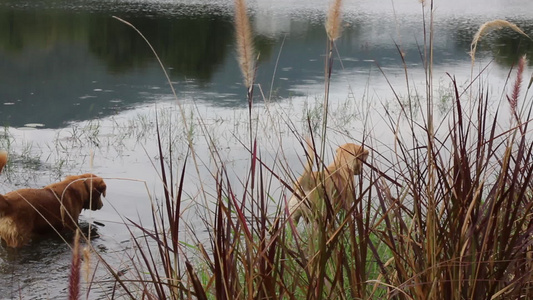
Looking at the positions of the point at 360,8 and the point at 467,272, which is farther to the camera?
the point at 360,8

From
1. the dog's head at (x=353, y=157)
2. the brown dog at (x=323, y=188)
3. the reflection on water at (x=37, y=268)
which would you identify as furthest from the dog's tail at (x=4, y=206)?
the brown dog at (x=323, y=188)

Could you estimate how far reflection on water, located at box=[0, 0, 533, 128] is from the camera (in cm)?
1002

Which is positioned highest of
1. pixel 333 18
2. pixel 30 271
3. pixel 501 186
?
pixel 333 18

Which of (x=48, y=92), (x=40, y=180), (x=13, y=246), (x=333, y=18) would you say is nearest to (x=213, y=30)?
(x=48, y=92)

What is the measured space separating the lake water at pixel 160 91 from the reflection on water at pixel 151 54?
0.13 feet

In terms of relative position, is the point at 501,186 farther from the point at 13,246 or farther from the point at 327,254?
the point at 13,246

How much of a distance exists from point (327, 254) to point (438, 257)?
0.36 m

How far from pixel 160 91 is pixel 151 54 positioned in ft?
13.4

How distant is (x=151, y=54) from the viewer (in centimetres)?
1446

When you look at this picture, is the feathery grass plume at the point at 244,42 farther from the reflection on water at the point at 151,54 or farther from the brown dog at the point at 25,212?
the reflection on water at the point at 151,54

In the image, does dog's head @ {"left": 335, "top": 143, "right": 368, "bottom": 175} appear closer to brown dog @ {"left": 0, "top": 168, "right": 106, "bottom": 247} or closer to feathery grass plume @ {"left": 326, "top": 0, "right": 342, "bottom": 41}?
feathery grass plume @ {"left": 326, "top": 0, "right": 342, "bottom": 41}

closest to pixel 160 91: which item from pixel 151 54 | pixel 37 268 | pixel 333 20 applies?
pixel 151 54

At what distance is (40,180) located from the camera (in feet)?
20.1

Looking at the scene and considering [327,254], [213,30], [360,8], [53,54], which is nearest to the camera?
[327,254]
